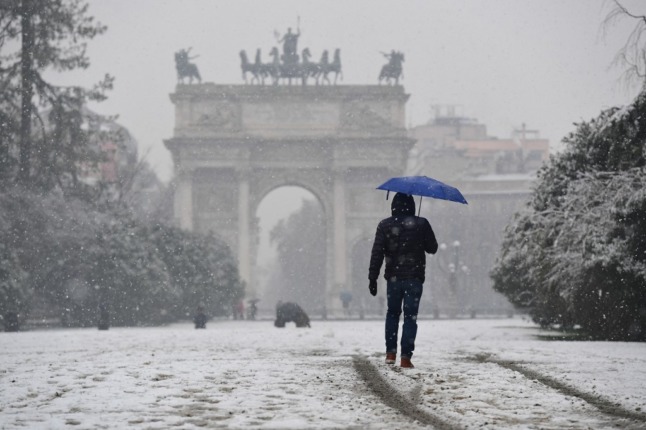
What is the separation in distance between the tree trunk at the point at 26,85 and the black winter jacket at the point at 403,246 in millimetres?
24275

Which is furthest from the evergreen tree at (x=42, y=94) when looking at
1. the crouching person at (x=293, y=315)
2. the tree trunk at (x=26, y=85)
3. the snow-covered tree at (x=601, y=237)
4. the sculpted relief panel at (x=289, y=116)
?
the sculpted relief panel at (x=289, y=116)

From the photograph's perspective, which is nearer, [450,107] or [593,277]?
[593,277]

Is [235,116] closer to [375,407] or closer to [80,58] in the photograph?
[80,58]

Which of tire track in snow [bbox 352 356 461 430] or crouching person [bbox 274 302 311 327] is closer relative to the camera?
tire track in snow [bbox 352 356 461 430]

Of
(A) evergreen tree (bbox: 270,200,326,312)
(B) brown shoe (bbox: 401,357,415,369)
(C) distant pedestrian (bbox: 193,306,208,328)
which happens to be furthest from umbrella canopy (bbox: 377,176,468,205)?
(A) evergreen tree (bbox: 270,200,326,312)

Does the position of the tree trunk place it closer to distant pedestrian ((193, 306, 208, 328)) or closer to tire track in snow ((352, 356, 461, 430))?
distant pedestrian ((193, 306, 208, 328))

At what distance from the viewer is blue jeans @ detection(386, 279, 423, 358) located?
9.49m

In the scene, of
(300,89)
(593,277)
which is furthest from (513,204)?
(593,277)

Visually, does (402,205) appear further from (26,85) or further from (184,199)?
(184,199)

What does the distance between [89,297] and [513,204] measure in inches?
2467

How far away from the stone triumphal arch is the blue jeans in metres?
54.1

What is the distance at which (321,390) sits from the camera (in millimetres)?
7461

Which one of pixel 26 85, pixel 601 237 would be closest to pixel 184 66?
pixel 26 85

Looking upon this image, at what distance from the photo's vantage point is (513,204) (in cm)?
9144
